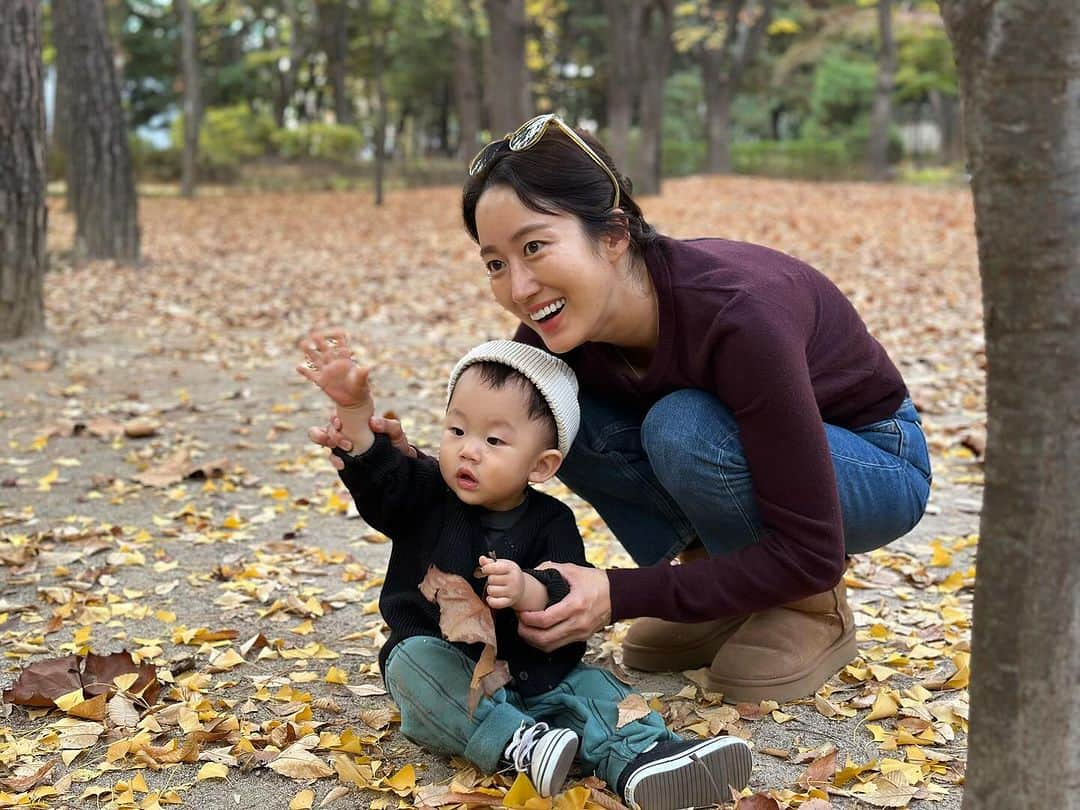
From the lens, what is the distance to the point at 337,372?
2.36 m

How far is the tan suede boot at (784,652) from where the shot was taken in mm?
2664

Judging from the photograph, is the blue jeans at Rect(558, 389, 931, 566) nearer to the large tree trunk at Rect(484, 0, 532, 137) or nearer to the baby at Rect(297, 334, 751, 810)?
the baby at Rect(297, 334, 751, 810)

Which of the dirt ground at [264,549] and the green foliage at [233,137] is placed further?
the green foliage at [233,137]

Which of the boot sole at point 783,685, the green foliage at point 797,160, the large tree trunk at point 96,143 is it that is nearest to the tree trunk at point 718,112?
the green foliage at point 797,160

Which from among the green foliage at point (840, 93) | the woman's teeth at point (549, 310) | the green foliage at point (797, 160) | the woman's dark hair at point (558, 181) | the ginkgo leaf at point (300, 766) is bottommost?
the ginkgo leaf at point (300, 766)

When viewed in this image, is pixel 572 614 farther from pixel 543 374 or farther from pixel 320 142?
pixel 320 142

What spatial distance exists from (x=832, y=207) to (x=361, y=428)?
1489 cm

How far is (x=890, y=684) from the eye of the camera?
9.07ft

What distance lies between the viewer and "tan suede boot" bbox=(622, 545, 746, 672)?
2852mm

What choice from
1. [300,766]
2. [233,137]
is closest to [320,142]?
[233,137]

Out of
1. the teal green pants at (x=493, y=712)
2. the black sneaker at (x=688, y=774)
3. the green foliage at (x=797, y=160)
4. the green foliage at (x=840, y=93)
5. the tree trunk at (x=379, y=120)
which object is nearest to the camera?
the black sneaker at (x=688, y=774)

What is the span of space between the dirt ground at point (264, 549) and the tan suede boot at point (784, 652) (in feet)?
0.19

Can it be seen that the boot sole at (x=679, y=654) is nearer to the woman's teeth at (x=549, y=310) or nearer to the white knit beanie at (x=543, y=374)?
the white knit beanie at (x=543, y=374)

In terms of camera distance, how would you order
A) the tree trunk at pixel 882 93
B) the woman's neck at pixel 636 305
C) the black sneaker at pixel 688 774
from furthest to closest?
the tree trunk at pixel 882 93
the woman's neck at pixel 636 305
the black sneaker at pixel 688 774
